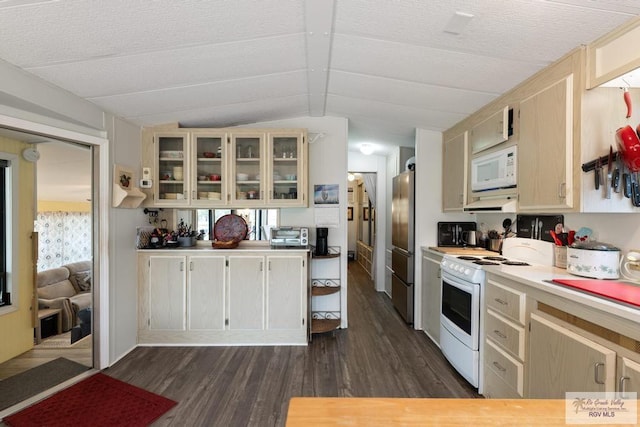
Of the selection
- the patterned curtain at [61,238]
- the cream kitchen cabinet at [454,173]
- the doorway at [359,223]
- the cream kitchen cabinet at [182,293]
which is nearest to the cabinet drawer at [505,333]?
the cream kitchen cabinet at [454,173]

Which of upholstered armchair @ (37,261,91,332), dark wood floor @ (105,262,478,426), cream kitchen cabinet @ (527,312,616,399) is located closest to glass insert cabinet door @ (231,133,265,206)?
dark wood floor @ (105,262,478,426)

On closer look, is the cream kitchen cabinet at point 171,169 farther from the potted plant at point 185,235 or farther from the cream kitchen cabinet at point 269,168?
the cream kitchen cabinet at point 269,168

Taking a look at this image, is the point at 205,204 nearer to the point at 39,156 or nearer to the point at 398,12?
the point at 39,156

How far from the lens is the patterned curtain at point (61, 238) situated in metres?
2.73

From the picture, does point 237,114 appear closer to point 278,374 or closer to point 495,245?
point 278,374

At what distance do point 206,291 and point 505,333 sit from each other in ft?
8.48

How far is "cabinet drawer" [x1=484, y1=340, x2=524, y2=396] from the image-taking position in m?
1.77

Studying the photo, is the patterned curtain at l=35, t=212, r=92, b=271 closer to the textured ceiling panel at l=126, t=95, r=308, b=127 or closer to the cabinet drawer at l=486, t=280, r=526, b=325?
the textured ceiling panel at l=126, t=95, r=308, b=127

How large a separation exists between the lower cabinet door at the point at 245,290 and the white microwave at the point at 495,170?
2.19m

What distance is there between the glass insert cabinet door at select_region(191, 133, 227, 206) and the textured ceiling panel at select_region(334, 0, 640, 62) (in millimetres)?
1879

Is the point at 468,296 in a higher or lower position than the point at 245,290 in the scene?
higher

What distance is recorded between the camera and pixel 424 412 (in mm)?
631

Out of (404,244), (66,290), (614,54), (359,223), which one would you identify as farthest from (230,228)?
(359,223)

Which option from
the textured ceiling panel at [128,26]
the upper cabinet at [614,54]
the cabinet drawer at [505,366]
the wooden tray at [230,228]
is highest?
the textured ceiling panel at [128,26]
